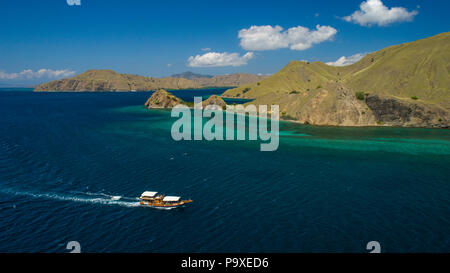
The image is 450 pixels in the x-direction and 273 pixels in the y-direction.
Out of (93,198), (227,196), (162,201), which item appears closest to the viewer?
(162,201)

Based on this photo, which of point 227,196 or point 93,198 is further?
point 227,196

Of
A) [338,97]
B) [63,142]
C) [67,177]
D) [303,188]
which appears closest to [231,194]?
[303,188]

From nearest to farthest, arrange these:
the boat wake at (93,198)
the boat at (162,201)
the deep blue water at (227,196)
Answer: the deep blue water at (227,196)
the boat at (162,201)
the boat wake at (93,198)

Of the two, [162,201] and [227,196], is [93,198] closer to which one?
[162,201]

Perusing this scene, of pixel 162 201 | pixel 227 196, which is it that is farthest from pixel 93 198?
pixel 227 196

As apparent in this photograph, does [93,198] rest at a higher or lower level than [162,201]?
lower

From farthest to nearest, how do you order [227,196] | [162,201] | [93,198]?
[227,196] < [93,198] < [162,201]

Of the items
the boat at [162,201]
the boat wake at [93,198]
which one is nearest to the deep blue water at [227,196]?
the boat wake at [93,198]

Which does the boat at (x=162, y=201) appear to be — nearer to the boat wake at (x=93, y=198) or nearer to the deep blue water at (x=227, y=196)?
the deep blue water at (x=227, y=196)

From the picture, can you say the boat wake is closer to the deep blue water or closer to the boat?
the deep blue water

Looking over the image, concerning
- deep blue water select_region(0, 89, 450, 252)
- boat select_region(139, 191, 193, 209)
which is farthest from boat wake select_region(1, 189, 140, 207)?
boat select_region(139, 191, 193, 209)
